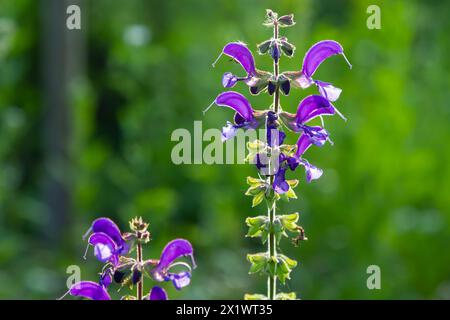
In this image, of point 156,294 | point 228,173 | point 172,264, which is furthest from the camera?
point 228,173

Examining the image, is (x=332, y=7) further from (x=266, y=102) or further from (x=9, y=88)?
(x=9, y=88)

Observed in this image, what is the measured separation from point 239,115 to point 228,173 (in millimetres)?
3465

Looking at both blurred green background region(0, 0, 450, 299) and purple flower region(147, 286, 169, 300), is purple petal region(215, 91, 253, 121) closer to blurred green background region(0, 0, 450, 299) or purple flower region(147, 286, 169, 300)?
purple flower region(147, 286, 169, 300)

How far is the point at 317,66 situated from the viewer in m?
2.15

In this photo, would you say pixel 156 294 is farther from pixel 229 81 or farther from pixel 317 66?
pixel 317 66

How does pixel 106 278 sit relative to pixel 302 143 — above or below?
below

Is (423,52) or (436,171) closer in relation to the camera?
(436,171)

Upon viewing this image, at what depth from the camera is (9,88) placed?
6.01 metres

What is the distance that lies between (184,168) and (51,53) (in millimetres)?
1285

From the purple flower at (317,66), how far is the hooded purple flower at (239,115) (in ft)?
0.48

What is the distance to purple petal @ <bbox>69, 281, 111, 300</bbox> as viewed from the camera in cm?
200

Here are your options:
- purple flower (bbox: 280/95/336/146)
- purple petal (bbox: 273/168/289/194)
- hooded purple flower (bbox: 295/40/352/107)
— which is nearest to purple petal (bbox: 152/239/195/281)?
purple petal (bbox: 273/168/289/194)

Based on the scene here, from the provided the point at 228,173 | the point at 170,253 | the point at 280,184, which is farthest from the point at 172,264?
the point at 228,173
